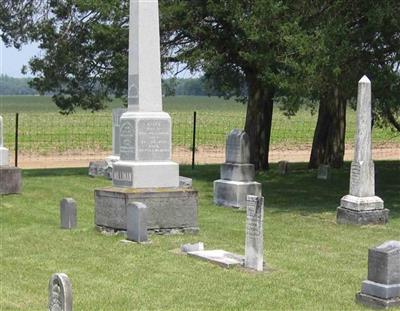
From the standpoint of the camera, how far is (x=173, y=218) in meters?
12.6

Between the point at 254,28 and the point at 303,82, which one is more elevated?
the point at 254,28

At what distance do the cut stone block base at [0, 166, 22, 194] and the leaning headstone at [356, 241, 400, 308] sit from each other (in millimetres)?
11191

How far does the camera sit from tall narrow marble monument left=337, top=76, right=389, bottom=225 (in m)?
13.9

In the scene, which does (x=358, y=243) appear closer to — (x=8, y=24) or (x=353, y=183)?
(x=353, y=183)

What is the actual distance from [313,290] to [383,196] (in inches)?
399

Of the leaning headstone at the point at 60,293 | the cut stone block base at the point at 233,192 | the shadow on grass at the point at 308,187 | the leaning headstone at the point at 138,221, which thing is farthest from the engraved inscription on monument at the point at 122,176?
the leaning headstone at the point at 60,293

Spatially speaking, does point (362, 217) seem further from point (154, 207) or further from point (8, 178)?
point (8, 178)

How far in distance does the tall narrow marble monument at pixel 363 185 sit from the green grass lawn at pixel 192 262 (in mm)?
293

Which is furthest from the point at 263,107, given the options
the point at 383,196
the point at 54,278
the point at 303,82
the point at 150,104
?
the point at 54,278

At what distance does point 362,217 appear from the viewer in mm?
13844

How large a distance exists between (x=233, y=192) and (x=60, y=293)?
10824mm

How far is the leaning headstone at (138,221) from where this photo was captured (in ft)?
37.8

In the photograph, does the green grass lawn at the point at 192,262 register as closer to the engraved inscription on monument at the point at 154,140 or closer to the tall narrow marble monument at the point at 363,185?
the tall narrow marble monument at the point at 363,185

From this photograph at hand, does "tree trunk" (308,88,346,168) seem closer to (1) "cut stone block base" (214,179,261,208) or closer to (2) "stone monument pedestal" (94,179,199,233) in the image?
(1) "cut stone block base" (214,179,261,208)
